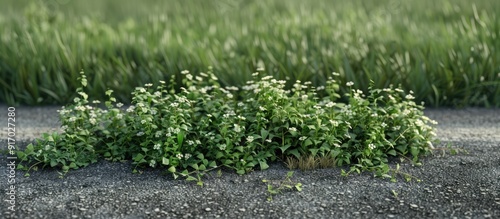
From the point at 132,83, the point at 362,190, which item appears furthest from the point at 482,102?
the point at 132,83

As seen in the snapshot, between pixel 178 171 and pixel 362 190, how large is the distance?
1.03 m

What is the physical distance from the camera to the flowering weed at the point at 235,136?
13.3 feet

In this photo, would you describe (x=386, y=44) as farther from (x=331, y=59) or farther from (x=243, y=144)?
(x=243, y=144)

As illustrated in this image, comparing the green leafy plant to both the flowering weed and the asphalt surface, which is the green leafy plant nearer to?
the asphalt surface

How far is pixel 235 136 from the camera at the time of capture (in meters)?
4.05

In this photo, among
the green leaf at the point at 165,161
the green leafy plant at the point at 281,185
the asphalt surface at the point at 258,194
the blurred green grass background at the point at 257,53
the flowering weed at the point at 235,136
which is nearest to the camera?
the asphalt surface at the point at 258,194

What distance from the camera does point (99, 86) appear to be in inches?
235

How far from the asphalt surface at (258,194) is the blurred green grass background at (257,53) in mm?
A: 1680

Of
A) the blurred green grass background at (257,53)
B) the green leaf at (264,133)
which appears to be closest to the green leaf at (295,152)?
the green leaf at (264,133)

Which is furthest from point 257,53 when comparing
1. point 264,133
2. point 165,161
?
point 165,161

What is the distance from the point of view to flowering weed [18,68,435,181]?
404 centimetres

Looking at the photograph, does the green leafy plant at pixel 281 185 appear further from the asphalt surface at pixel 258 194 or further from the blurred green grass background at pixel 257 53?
the blurred green grass background at pixel 257 53

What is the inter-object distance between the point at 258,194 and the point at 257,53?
271 centimetres

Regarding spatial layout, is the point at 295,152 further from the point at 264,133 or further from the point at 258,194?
the point at 258,194
